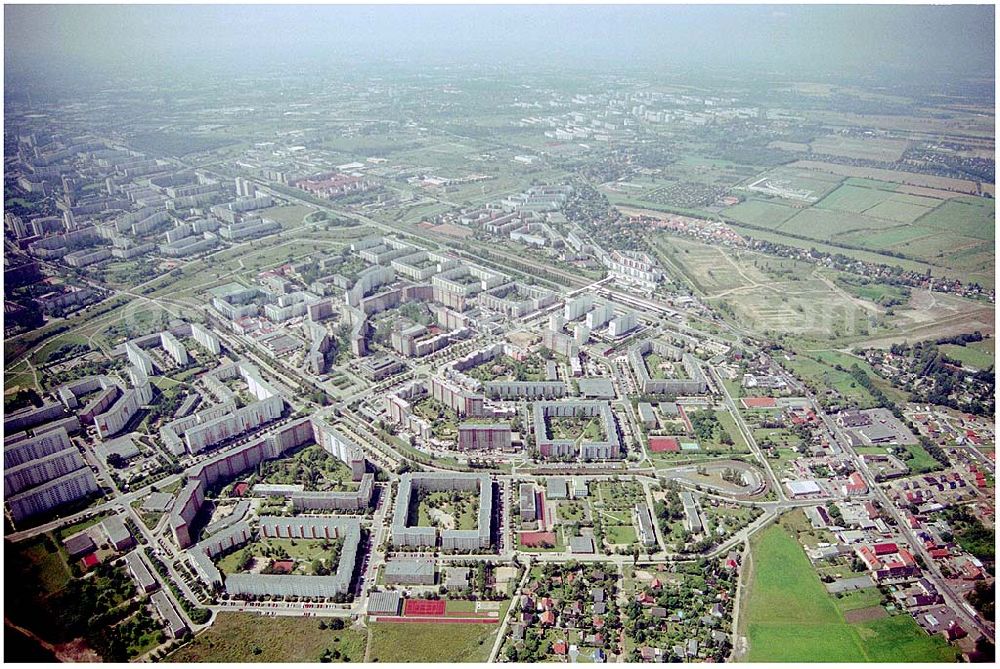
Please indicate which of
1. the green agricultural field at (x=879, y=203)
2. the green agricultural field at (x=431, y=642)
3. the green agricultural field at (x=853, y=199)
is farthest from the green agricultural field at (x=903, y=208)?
the green agricultural field at (x=431, y=642)

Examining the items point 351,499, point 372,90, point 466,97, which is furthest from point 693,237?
point 372,90

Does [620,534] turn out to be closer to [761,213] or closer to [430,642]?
[430,642]

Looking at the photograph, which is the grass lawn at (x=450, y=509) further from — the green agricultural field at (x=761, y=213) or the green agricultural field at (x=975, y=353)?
the green agricultural field at (x=761, y=213)

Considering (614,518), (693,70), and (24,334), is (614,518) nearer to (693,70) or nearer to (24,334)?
(24,334)

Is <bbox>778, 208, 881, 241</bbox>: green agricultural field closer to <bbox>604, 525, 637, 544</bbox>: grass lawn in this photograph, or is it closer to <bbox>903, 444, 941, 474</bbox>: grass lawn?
<bbox>903, 444, 941, 474</bbox>: grass lawn

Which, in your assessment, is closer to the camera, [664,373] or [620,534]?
[620,534]

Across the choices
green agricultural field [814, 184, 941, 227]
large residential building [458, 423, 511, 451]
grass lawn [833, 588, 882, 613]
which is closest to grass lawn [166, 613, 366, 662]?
large residential building [458, 423, 511, 451]

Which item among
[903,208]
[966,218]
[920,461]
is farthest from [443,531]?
[903,208]
